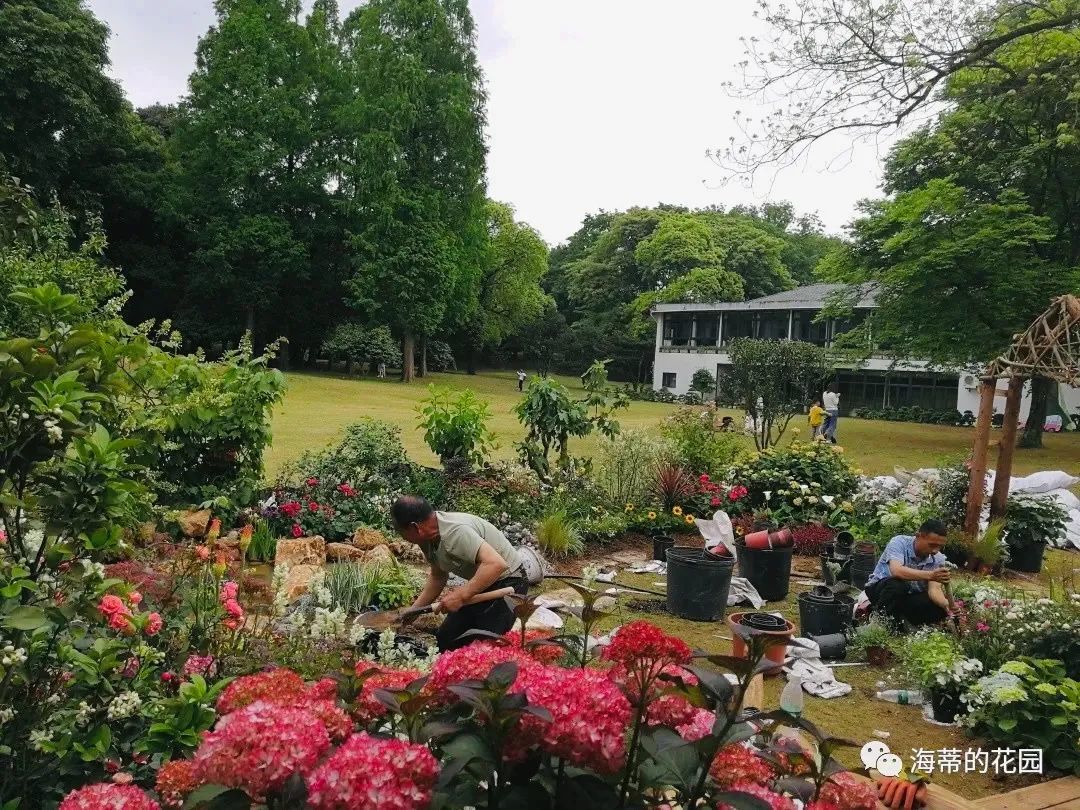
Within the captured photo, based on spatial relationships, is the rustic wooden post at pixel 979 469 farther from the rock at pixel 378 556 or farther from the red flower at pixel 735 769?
the red flower at pixel 735 769

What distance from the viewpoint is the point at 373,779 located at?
2.83 ft

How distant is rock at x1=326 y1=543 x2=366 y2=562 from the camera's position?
651 centimetres

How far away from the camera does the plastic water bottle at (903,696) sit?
452 cm

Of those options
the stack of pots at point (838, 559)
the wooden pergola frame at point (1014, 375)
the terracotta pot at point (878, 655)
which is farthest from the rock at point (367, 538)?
the wooden pergola frame at point (1014, 375)

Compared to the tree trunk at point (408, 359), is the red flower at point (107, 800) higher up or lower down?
lower down

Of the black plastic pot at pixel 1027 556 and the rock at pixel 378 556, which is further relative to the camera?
the black plastic pot at pixel 1027 556

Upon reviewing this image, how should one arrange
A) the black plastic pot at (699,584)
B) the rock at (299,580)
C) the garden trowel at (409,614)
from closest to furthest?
the garden trowel at (409,614), the rock at (299,580), the black plastic pot at (699,584)

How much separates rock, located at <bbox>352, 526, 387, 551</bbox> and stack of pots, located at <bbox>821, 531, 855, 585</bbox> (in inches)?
157

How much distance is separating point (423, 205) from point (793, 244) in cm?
3190

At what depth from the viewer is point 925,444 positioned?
831 inches

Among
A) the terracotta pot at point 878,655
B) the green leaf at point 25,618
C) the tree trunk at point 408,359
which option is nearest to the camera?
the green leaf at point 25,618

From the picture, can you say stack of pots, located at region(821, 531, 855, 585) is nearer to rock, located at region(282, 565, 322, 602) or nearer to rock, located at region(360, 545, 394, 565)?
rock, located at region(360, 545, 394, 565)

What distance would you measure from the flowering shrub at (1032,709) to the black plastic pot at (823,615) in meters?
1.43

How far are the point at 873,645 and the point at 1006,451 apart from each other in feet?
13.3
